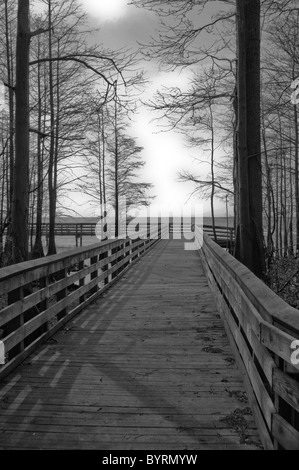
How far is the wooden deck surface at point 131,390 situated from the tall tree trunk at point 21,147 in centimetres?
176

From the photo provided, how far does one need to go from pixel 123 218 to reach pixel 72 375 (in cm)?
3071

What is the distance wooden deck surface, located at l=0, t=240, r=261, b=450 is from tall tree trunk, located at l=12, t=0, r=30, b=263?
1.76m

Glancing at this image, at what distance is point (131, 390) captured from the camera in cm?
407

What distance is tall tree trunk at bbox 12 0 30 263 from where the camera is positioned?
757 cm

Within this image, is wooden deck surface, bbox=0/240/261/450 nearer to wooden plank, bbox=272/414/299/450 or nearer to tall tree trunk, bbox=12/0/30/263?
wooden plank, bbox=272/414/299/450

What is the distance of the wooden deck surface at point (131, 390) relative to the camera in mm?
3197

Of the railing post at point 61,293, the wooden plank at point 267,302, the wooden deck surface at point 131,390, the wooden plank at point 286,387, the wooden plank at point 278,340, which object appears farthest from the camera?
the railing post at point 61,293

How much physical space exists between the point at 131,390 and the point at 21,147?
16.5ft

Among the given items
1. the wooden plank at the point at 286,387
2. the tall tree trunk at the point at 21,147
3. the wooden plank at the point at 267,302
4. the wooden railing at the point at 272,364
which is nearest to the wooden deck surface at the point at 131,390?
the wooden railing at the point at 272,364

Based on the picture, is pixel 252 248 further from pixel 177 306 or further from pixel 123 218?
pixel 123 218

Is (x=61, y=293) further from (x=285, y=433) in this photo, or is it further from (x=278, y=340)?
(x=285, y=433)

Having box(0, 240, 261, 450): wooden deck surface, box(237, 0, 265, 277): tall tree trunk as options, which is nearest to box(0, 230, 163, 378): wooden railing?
box(0, 240, 261, 450): wooden deck surface

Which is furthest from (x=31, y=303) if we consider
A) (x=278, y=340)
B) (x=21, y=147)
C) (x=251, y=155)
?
(x=251, y=155)

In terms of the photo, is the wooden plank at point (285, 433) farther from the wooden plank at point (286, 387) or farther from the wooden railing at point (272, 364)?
the wooden plank at point (286, 387)
